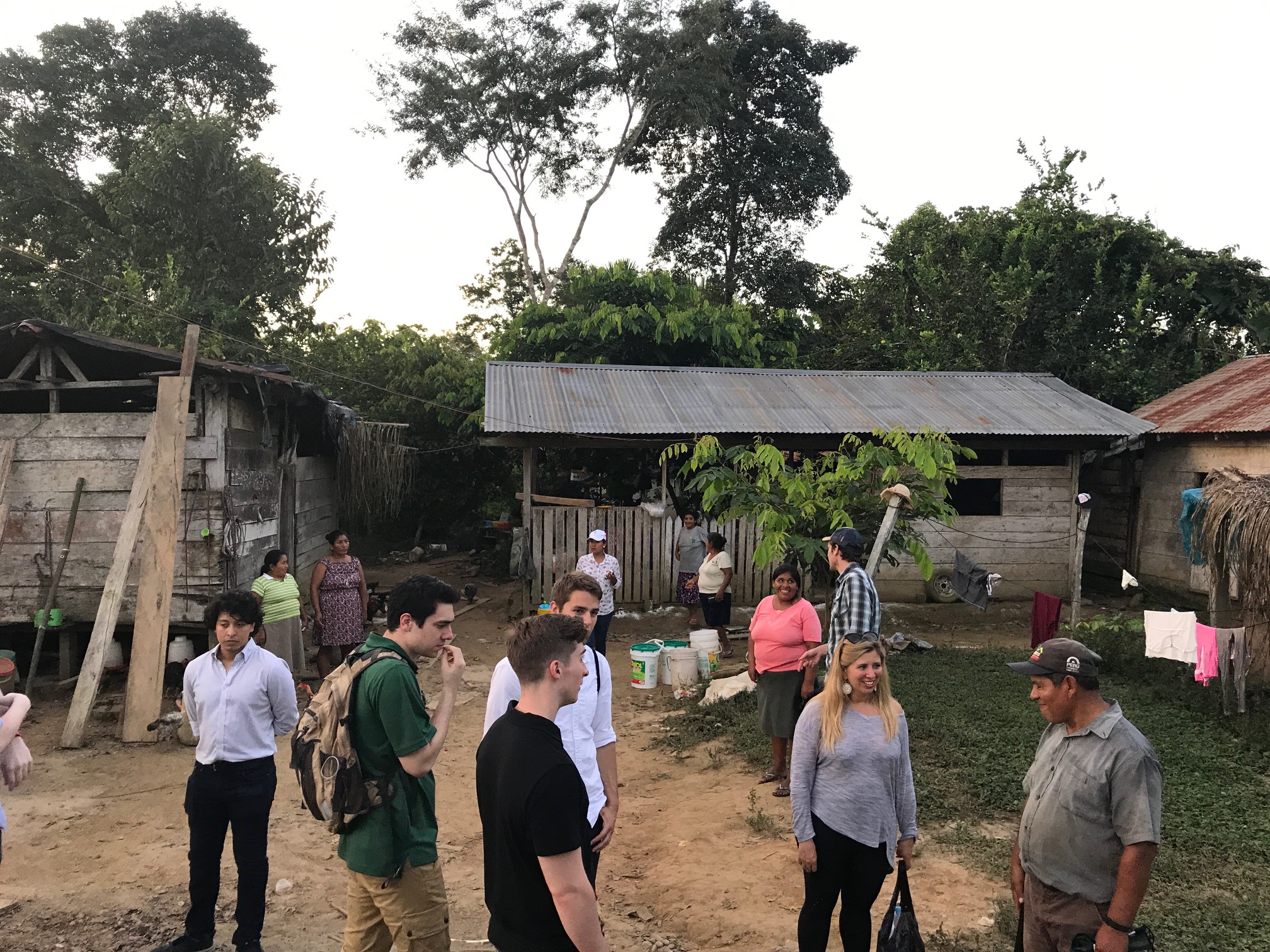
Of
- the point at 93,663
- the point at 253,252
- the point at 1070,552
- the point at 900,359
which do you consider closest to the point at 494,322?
the point at 253,252

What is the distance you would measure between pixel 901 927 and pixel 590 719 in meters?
1.39

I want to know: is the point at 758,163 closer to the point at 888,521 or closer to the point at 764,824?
the point at 888,521

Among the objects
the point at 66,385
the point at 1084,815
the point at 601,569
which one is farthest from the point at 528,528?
the point at 1084,815

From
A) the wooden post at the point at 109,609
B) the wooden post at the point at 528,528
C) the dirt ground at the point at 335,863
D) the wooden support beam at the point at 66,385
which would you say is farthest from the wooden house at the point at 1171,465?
the wooden support beam at the point at 66,385

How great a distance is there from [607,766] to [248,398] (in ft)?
27.2

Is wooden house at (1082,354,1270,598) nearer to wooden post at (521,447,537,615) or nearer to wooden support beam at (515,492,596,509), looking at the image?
wooden support beam at (515,492,596,509)

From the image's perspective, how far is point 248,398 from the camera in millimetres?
10234

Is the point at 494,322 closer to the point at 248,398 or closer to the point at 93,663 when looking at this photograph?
the point at 248,398

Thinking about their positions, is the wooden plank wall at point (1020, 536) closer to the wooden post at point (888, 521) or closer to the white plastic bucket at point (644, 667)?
the white plastic bucket at point (644, 667)

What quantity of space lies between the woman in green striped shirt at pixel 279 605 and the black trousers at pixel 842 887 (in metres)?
5.73

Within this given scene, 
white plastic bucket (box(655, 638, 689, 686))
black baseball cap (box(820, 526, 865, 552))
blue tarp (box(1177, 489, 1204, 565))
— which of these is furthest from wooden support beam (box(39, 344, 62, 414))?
blue tarp (box(1177, 489, 1204, 565))

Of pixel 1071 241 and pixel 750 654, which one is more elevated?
pixel 1071 241

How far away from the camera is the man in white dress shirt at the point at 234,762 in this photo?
3.92 meters

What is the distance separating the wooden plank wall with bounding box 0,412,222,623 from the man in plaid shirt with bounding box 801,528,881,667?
6.75m
